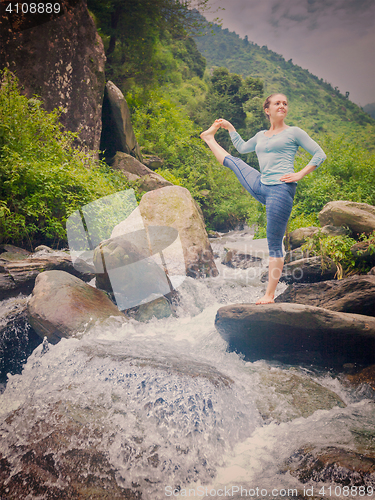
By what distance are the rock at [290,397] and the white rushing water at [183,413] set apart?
0.01 metres

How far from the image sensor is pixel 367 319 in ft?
9.05

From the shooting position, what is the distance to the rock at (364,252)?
4448 mm

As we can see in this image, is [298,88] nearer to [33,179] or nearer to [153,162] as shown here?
[153,162]

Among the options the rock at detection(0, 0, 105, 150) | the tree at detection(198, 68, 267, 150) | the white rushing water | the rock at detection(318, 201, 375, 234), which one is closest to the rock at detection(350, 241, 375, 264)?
the rock at detection(318, 201, 375, 234)

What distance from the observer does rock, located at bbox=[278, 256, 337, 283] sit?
16.3 feet

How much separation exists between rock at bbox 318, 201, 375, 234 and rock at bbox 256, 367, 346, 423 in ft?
11.0

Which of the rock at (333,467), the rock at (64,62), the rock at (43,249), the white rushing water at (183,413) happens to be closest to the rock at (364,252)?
the white rushing water at (183,413)

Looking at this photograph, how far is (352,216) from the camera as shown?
512 cm

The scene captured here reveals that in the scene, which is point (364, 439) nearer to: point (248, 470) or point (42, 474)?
point (248, 470)

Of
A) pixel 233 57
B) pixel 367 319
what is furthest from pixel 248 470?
pixel 233 57

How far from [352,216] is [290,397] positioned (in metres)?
3.81

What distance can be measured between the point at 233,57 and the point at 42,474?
4852cm

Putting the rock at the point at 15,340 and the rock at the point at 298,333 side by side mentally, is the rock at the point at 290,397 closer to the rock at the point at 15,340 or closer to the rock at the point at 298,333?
the rock at the point at 298,333

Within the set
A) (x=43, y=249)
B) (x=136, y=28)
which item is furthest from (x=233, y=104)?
(x=43, y=249)
